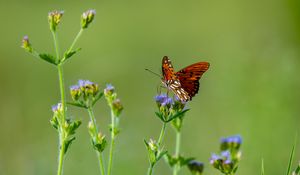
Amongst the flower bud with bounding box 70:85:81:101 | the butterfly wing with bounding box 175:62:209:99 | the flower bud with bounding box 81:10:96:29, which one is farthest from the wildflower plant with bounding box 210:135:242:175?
the flower bud with bounding box 81:10:96:29

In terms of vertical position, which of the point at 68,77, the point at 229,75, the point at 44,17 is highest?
the point at 44,17

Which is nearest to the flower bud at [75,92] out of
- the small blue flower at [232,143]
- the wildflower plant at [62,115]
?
the wildflower plant at [62,115]

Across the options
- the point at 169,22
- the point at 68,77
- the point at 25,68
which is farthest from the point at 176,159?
the point at 169,22

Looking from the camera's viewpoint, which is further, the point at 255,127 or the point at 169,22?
the point at 169,22

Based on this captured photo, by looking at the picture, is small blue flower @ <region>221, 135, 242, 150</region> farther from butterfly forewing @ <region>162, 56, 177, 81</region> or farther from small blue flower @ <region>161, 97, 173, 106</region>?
butterfly forewing @ <region>162, 56, 177, 81</region>

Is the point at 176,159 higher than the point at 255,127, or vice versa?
the point at 255,127

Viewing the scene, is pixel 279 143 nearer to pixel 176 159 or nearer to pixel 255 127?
pixel 255 127

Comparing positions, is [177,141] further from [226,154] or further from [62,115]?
[62,115]

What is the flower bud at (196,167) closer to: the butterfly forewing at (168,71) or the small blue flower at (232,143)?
the small blue flower at (232,143)
